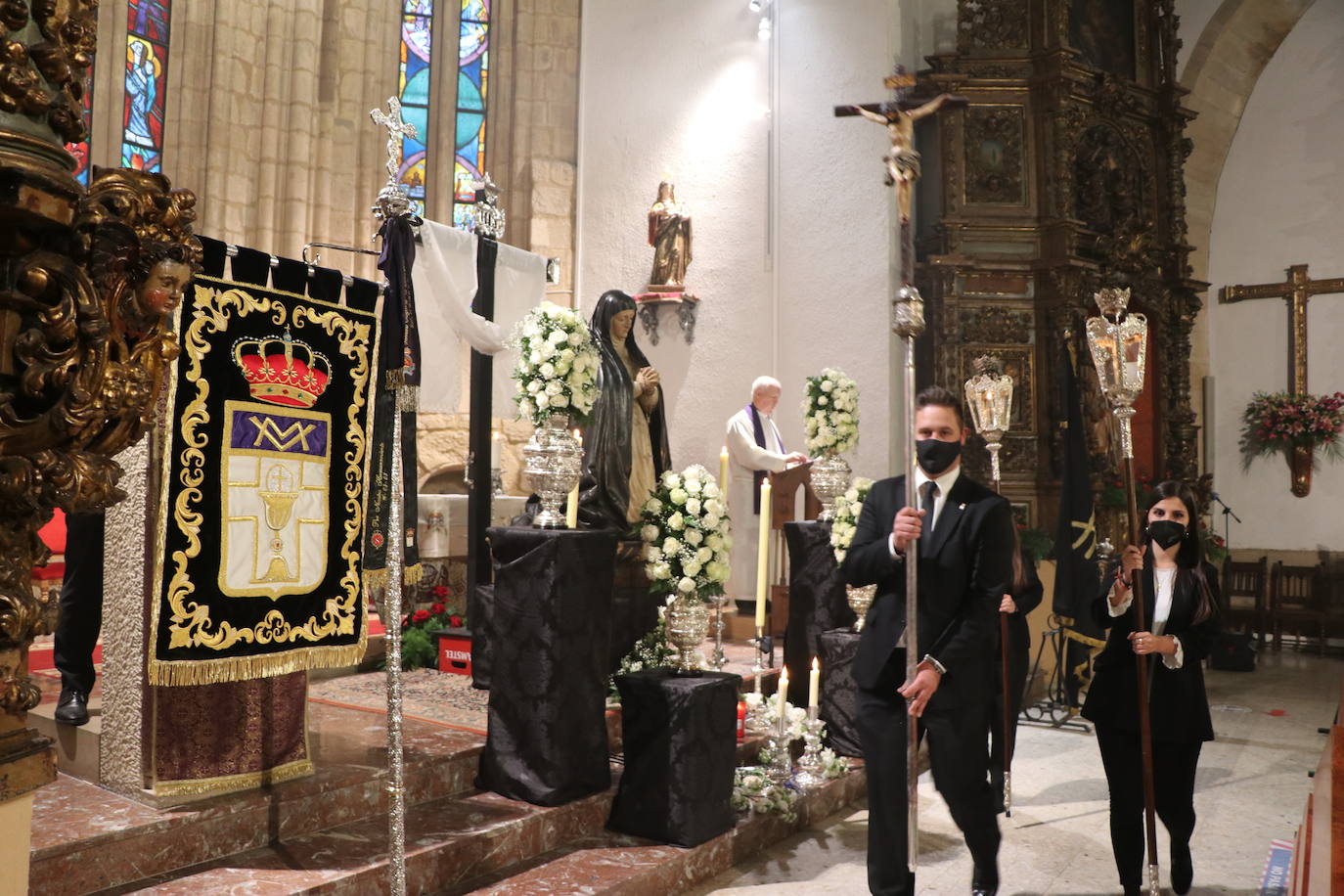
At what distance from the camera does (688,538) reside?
4473 mm

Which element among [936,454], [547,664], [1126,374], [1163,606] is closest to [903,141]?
[936,454]

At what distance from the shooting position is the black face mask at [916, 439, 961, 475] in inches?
138

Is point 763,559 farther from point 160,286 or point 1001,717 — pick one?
point 160,286

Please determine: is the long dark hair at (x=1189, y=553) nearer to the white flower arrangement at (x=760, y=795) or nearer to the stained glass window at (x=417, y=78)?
the white flower arrangement at (x=760, y=795)

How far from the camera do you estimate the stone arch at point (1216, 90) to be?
1159 centimetres

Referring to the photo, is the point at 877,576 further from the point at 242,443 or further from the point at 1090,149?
the point at 1090,149

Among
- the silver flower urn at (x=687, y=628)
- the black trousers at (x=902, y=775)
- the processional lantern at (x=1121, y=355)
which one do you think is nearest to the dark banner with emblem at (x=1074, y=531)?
the processional lantern at (x=1121, y=355)

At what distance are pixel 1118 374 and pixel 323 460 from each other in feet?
9.68

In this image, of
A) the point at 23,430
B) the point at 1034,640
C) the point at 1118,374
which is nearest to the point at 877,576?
the point at 1118,374

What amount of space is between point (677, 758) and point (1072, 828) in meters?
2.13

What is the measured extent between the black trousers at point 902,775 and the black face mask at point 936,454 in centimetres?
64

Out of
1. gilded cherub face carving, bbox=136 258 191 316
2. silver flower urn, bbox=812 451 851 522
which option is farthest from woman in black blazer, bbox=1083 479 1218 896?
gilded cherub face carving, bbox=136 258 191 316

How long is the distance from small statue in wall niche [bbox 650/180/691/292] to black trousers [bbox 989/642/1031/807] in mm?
5430

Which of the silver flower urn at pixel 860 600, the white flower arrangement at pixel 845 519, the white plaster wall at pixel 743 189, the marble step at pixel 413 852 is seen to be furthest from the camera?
the white plaster wall at pixel 743 189
